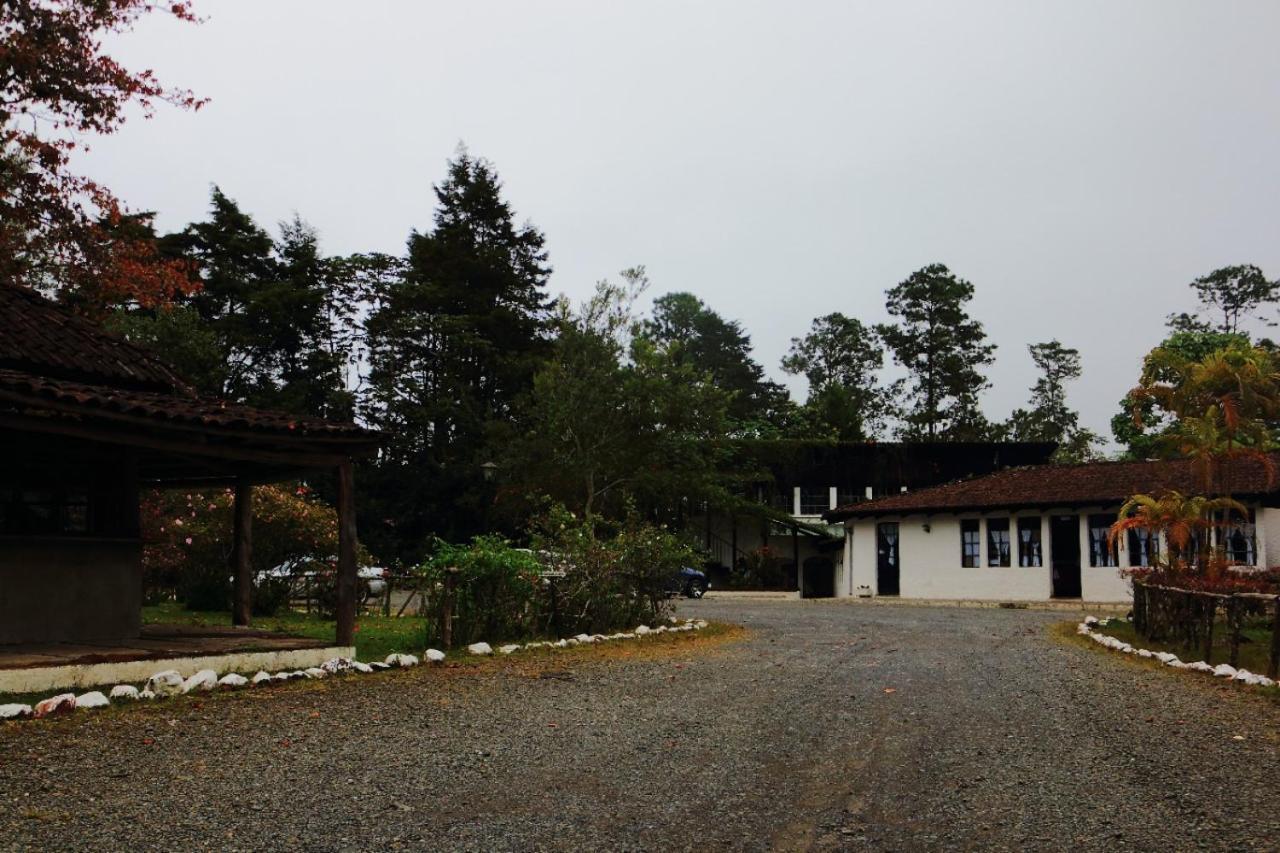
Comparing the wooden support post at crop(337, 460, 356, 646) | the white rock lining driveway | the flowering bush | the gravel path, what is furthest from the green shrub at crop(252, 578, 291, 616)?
the gravel path

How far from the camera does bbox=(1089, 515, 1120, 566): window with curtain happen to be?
27.7 metres

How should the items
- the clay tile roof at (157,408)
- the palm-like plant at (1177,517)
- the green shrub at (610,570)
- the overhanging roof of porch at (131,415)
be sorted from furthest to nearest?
the palm-like plant at (1177,517) → the green shrub at (610,570) → the overhanging roof of porch at (131,415) → the clay tile roof at (157,408)

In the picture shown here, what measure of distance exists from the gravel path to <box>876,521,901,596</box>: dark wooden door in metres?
21.6

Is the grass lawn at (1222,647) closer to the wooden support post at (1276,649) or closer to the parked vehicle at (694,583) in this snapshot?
the wooden support post at (1276,649)

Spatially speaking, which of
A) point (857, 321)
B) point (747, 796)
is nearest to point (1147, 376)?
point (747, 796)

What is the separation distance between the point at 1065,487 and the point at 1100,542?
1.79 metres

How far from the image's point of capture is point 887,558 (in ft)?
106

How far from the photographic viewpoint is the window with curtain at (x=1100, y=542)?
27734mm

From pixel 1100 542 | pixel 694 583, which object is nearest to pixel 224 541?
pixel 694 583

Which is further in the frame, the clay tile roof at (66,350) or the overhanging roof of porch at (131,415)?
the clay tile roof at (66,350)

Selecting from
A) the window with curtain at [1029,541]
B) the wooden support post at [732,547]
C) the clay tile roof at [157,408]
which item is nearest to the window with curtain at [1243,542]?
the window with curtain at [1029,541]

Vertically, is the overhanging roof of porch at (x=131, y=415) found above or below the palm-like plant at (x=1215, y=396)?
below

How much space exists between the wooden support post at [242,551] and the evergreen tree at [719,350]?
50244 mm

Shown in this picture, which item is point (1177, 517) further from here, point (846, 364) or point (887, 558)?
point (846, 364)
